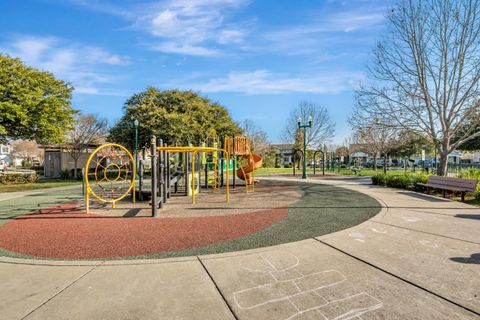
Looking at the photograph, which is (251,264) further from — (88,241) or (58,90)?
(58,90)

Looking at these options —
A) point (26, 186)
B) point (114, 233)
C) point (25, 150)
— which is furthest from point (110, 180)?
point (25, 150)

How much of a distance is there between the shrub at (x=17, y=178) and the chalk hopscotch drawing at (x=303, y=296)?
23410mm

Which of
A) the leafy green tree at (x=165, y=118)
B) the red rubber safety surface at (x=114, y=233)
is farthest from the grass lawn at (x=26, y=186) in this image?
the red rubber safety surface at (x=114, y=233)

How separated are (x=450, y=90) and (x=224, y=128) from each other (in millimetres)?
23770

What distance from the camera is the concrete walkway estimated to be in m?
2.86

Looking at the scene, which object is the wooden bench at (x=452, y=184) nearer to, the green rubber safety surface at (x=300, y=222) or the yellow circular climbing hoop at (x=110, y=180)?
the green rubber safety surface at (x=300, y=222)

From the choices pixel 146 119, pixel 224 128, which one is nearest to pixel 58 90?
pixel 146 119

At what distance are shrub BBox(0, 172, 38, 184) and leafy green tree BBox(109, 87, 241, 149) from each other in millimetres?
7502

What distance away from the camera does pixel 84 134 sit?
104ft

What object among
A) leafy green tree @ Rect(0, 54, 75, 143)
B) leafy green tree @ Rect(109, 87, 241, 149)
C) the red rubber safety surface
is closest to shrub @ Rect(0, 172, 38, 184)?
leafy green tree @ Rect(0, 54, 75, 143)

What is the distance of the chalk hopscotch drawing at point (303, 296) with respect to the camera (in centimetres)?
284

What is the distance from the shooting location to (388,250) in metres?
4.67

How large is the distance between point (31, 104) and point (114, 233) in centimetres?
1791

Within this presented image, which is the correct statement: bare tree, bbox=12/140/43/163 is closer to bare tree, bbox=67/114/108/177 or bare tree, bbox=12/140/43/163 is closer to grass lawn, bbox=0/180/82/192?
bare tree, bbox=67/114/108/177
